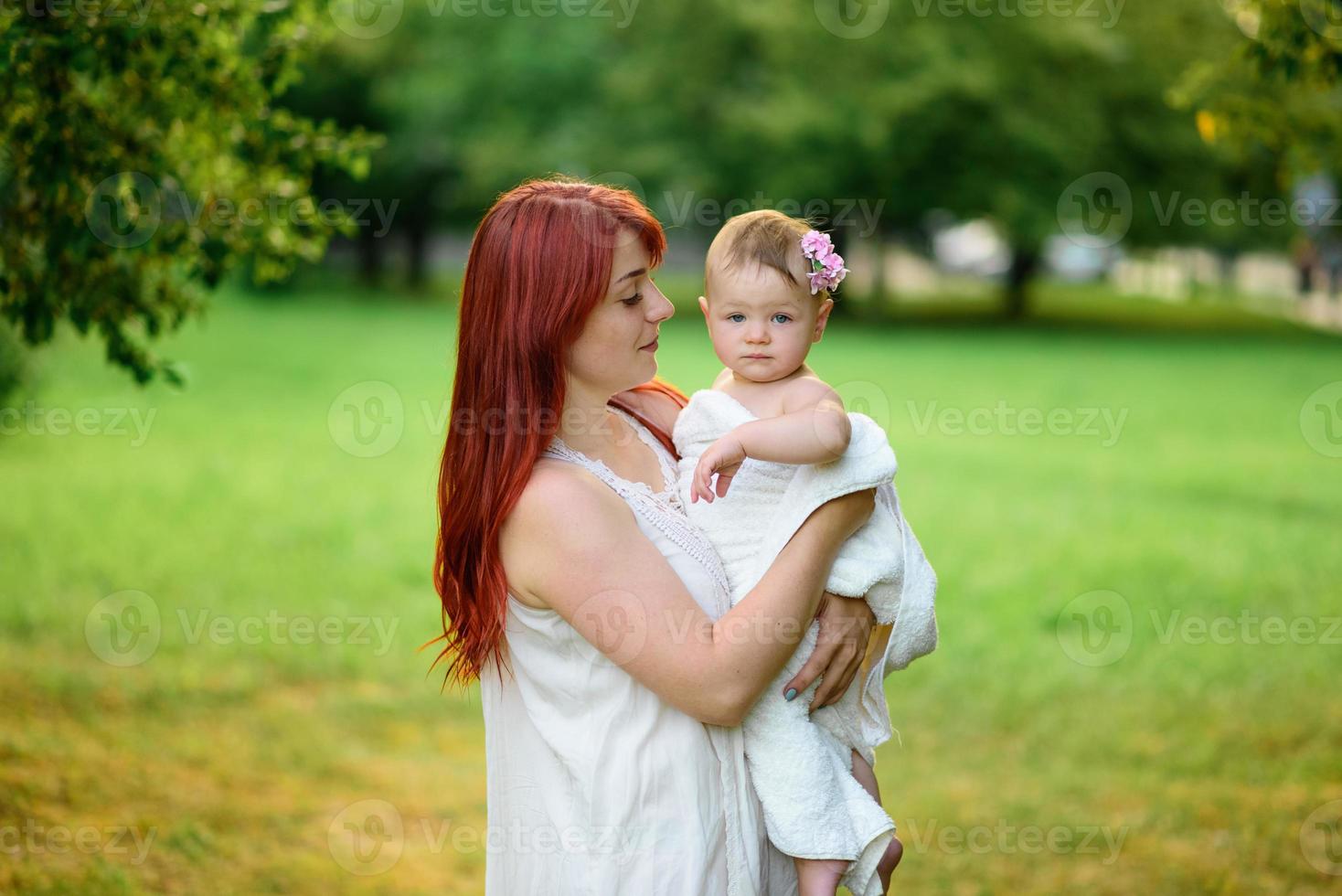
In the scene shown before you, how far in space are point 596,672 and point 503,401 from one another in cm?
52

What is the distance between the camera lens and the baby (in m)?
2.31

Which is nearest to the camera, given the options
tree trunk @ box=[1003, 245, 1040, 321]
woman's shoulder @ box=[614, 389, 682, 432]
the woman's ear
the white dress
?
the white dress

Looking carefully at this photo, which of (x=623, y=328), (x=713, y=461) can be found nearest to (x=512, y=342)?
(x=623, y=328)

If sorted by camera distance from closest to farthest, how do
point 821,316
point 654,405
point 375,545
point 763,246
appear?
point 763,246, point 821,316, point 654,405, point 375,545

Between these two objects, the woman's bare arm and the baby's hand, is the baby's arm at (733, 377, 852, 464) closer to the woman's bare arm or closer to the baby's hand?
the baby's hand

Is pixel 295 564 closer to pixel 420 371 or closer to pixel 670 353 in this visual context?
pixel 420 371

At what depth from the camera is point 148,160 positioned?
13.4 feet

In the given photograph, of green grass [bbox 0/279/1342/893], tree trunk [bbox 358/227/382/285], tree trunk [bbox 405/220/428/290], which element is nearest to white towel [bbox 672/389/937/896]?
green grass [bbox 0/279/1342/893]

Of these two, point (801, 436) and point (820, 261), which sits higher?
point (820, 261)

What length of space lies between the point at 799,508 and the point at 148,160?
278cm

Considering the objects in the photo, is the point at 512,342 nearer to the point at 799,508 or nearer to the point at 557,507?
the point at 557,507

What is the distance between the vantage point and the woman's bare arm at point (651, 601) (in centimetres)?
220

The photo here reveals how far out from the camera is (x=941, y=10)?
2553 cm

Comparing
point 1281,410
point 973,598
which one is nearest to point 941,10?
point 1281,410
